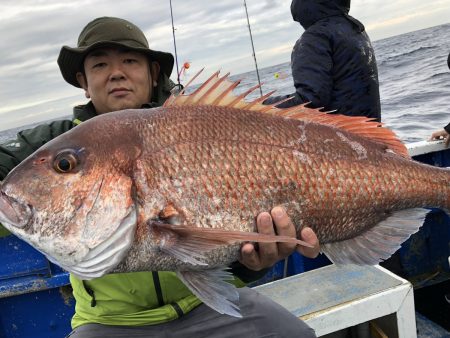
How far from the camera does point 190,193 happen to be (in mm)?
1746

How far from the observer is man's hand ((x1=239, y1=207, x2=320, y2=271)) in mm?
1801

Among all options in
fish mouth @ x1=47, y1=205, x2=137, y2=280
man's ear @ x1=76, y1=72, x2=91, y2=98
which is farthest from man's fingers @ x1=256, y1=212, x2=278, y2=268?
man's ear @ x1=76, y1=72, x2=91, y2=98

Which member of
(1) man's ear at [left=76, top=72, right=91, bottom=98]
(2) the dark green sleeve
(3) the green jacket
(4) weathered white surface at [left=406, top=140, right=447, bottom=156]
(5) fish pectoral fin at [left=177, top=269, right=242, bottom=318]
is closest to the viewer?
(5) fish pectoral fin at [left=177, top=269, right=242, bottom=318]

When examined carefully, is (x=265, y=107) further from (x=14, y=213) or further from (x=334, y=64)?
(x=334, y=64)

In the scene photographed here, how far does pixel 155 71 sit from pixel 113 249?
5.42 ft

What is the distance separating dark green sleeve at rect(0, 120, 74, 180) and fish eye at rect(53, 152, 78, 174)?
882 mm

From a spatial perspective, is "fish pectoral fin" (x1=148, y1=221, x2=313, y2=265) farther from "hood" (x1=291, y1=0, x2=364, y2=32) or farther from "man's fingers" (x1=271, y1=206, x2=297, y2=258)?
"hood" (x1=291, y1=0, x2=364, y2=32)

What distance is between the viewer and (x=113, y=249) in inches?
65.8

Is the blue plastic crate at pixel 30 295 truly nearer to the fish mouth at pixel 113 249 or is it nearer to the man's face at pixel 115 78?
the man's face at pixel 115 78

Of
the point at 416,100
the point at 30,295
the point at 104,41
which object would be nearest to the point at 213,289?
the point at 104,41

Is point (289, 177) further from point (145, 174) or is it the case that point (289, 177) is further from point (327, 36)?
point (327, 36)

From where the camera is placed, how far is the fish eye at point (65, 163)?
1729mm

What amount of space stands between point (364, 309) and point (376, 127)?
1230mm

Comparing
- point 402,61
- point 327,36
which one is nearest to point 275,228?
point 327,36
